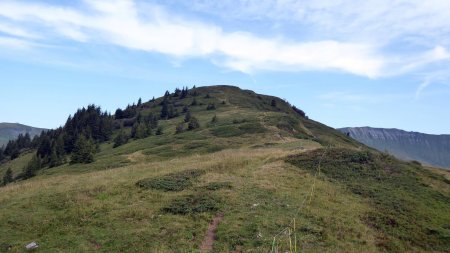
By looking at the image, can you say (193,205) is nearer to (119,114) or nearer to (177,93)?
(119,114)

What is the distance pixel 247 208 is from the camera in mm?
27391

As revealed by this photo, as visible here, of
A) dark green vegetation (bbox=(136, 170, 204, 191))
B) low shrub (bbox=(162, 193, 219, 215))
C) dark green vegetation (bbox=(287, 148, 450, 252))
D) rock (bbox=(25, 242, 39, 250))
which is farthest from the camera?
dark green vegetation (bbox=(136, 170, 204, 191))

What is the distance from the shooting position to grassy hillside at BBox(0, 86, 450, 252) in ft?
76.3

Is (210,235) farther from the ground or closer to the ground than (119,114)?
closer to the ground

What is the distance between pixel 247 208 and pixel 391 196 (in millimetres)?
12677

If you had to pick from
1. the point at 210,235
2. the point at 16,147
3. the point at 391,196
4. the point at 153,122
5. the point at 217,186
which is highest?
the point at 153,122

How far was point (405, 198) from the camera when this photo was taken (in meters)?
32.0

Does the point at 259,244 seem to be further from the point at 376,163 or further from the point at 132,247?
the point at 376,163

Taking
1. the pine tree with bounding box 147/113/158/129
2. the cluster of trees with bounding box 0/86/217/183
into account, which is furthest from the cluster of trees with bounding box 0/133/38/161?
the pine tree with bounding box 147/113/158/129

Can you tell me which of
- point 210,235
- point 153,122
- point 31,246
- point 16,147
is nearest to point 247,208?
point 210,235

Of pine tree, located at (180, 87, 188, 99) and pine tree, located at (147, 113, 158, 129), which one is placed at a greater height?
pine tree, located at (180, 87, 188, 99)

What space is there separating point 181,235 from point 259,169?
15.7 metres

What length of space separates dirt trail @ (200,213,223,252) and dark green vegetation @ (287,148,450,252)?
10003 mm

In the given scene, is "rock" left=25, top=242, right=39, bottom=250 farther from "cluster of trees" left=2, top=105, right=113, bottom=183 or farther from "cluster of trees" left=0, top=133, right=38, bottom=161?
"cluster of trees" left=0, top=133, right=38, bottom=161
